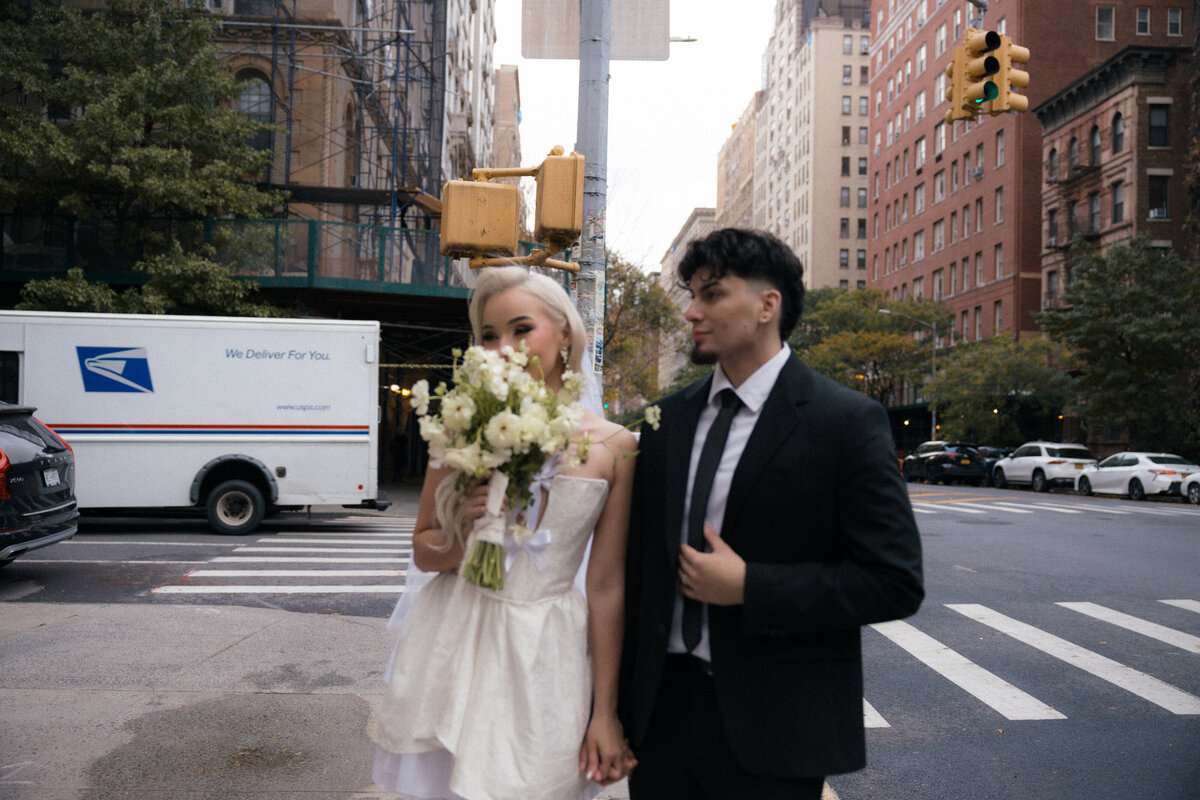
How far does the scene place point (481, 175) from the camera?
6430 mm

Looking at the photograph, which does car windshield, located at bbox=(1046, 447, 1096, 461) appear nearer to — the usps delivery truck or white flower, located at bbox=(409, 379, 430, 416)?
the usps delivery truck

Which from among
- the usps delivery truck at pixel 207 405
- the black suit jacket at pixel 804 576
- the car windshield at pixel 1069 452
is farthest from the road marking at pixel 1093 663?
the car windshield at pixel 1069 452

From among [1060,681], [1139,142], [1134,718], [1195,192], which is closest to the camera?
[1134,718]

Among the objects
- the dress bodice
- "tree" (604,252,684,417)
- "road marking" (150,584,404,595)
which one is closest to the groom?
the dress bodice

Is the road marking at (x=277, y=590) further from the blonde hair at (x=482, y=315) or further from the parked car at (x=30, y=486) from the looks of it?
the blonde hair at (x=482, y=315)

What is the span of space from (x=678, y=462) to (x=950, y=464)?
35.3m

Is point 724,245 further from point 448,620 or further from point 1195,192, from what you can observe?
point 1195,192

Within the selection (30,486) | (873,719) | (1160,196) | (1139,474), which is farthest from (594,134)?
(1160,196)

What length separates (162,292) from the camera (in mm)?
19906

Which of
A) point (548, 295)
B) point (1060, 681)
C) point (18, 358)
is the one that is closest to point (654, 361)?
point (18, 358)

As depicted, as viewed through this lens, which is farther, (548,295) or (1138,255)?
(1138,255)

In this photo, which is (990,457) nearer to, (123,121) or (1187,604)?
(1187,604)

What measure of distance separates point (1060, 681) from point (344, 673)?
4.87 metres

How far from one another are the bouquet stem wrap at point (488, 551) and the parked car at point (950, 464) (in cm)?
3498
